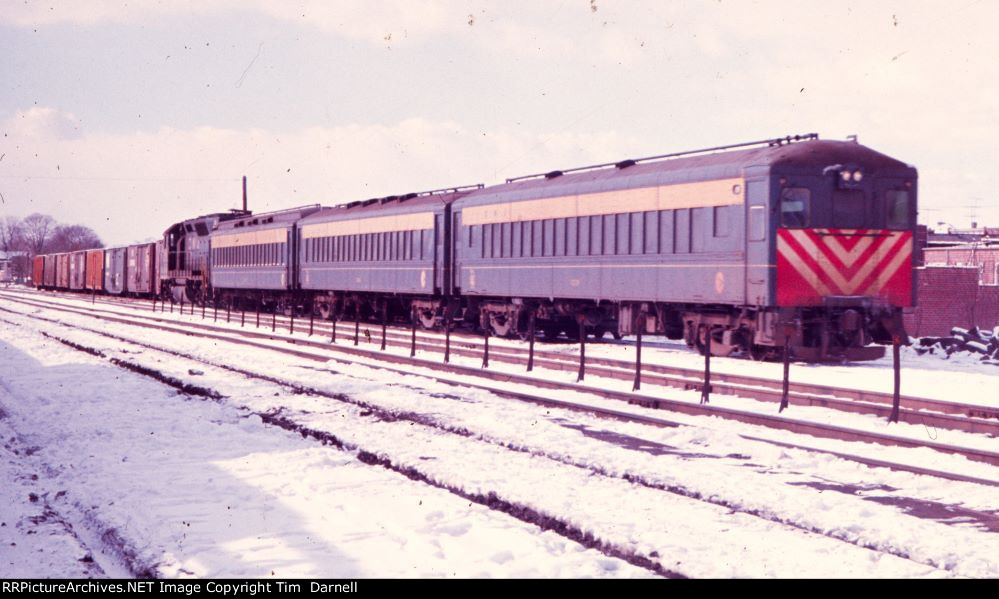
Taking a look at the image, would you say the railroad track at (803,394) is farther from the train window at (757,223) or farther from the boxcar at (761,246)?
the train window at (757,223)

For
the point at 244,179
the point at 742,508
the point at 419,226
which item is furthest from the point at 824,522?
the point at 244,179

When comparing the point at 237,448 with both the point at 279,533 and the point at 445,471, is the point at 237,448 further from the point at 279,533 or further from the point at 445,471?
the point at 279,533

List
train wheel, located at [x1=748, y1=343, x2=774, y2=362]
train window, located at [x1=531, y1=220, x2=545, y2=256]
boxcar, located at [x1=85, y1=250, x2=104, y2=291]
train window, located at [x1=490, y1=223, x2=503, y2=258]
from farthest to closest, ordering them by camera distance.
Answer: boxcar, located at [x1=85, y1=250, x2=104, y2=291] < train window, located at [x1=490, y1=223, x2=503, y2=258] < train window, located at [x1=531, y1=220, x2=545, y2=256] < train wheel, located at [x1=748, y1=343, x2=774, y2=362]

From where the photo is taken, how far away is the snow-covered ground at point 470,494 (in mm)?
5871

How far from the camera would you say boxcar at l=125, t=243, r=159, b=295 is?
5653cm

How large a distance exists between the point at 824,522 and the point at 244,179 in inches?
2505

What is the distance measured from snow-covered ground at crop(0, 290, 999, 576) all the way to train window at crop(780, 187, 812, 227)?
713cm

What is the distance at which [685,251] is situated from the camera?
19219 millimetres

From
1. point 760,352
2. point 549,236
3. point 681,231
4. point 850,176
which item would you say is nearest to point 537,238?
point 549,236

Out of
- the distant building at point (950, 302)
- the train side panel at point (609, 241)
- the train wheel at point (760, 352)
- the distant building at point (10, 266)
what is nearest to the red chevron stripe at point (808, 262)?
the train side panel at point (609, 241)

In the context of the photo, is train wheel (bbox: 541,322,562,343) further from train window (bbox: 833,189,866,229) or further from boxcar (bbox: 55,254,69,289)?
boxcar (bbox: 55,254,69,289)

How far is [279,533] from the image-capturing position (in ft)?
21.1

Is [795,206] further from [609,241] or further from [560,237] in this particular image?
[560,237]

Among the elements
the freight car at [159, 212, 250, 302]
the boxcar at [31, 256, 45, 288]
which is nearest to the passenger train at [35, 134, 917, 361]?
the freight car at [159, 212, 250, 302]
